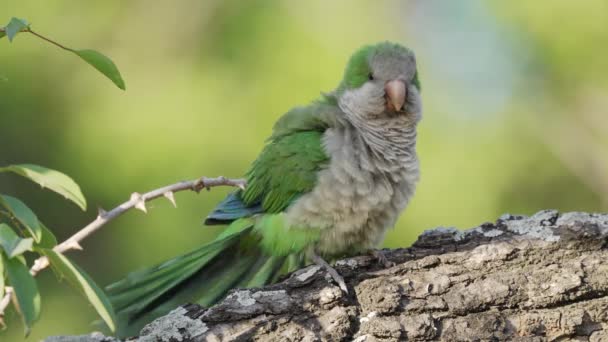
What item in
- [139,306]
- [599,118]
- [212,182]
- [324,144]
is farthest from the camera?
[599,118]

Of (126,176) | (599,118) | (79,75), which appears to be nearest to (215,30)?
(79,75)

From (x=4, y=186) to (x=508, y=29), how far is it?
3145 mm

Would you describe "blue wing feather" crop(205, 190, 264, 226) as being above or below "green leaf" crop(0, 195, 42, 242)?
above

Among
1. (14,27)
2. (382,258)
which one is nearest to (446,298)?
(382,258)

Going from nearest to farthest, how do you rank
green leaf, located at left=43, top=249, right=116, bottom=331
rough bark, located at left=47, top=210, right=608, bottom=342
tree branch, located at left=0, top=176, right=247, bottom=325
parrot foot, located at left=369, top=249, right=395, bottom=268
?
green leaf, located at left=43, top=249, right=116, bottom=331, tree branch, located at left=0, top=176, right=247, bottom=325, rough bark, located at left=47, top=210, right=608, bottom=342, parrot foot, located at left=369, top=249, right=395, bottom=268

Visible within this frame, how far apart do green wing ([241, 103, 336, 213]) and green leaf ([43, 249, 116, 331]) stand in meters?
1.40

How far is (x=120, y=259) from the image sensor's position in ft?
15.9

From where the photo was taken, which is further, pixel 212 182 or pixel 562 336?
pixel 562 336

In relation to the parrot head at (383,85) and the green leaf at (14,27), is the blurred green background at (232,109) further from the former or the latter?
the green leaf at (14,27)

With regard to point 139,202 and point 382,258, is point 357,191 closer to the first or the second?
point 382,258

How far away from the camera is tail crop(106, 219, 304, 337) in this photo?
2580 millimetres

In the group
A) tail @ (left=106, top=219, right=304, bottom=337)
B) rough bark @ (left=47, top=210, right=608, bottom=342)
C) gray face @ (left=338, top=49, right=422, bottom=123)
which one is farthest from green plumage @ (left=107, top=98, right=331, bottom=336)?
rough bark @ (left=47, top=210, right=608, bottom=342)

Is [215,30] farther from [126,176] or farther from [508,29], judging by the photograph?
[508,29]

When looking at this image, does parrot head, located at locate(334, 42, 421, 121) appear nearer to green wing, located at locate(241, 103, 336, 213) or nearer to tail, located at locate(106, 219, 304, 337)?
green wing, located at locate(241, 103, 336, 213)
